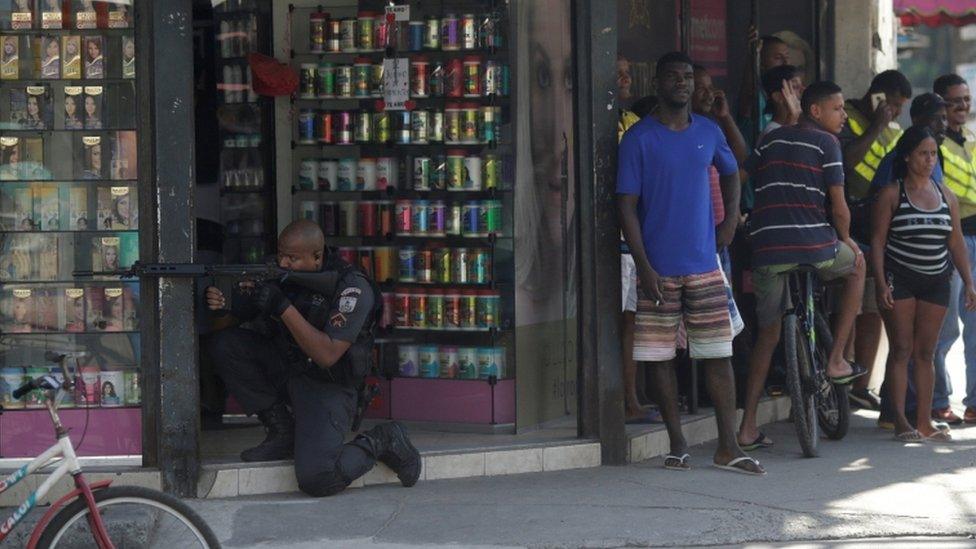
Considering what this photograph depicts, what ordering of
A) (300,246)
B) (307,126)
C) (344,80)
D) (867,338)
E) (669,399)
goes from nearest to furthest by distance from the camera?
(300,246), (669,399), (344,80), (307,126), (867,338)

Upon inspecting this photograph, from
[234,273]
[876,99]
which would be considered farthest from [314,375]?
[876,99]

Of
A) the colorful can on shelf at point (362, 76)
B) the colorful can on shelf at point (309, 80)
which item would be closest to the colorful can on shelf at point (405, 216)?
the colorful can on shelf at point (362, 76)

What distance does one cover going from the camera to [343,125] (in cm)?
961

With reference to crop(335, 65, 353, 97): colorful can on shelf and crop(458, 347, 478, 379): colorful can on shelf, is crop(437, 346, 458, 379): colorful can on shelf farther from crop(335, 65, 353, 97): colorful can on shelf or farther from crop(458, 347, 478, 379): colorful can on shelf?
crop(335, 65, 353, 97): colorful can on shelf

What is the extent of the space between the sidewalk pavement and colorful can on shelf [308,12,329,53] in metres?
2.65

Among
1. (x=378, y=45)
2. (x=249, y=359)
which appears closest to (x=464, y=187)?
(x=378, y=45)

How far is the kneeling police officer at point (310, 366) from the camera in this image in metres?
7.96

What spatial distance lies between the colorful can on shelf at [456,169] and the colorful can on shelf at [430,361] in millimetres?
908

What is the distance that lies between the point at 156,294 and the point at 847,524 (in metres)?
3.24

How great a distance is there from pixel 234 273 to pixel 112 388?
2.92ft

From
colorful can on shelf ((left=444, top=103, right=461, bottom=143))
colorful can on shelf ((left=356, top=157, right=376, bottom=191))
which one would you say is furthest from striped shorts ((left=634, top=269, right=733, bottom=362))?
colorful can on shelf ((left=356, top=157, right=376, bottom=191))

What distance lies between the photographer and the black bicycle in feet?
29.8

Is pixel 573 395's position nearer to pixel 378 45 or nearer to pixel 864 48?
pixel 378 45

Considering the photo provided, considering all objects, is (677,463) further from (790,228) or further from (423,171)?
(423,171)
